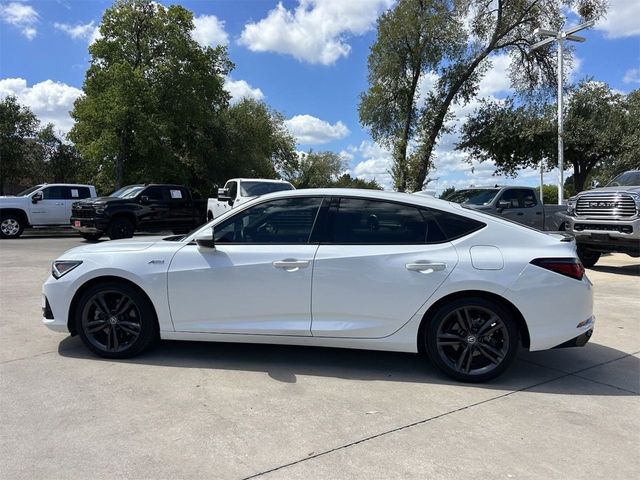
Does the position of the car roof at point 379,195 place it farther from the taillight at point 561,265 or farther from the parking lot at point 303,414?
the parking lot at point 303,414

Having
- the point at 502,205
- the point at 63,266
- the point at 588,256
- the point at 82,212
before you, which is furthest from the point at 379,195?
the point at 82,212

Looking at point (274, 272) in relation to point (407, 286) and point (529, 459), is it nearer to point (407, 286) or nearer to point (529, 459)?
point (407, 286)

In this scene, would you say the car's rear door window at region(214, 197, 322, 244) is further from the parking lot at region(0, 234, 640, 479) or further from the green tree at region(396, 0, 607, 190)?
the green tree at region(396, 0, 607, 190)

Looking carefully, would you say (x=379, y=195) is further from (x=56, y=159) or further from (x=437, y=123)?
(x=56, y=159)

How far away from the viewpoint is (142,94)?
24.3 meters

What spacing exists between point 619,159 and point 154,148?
2299cm

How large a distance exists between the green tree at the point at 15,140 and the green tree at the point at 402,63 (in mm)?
17995

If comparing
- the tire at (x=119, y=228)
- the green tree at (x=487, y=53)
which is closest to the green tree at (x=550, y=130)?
the green tree at (x=487, y=53)

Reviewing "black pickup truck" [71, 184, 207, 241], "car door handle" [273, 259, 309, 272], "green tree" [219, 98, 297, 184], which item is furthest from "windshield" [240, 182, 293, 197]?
"green tree" [219, 98, 297, 184]

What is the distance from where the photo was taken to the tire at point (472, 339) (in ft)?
13.7

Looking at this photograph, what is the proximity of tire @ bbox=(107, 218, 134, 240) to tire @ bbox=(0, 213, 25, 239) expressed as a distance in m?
4.18

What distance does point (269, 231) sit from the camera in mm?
4523

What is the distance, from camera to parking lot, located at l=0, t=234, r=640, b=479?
2.95m

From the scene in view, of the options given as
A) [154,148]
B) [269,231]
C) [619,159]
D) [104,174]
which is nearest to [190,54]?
[154,148]
